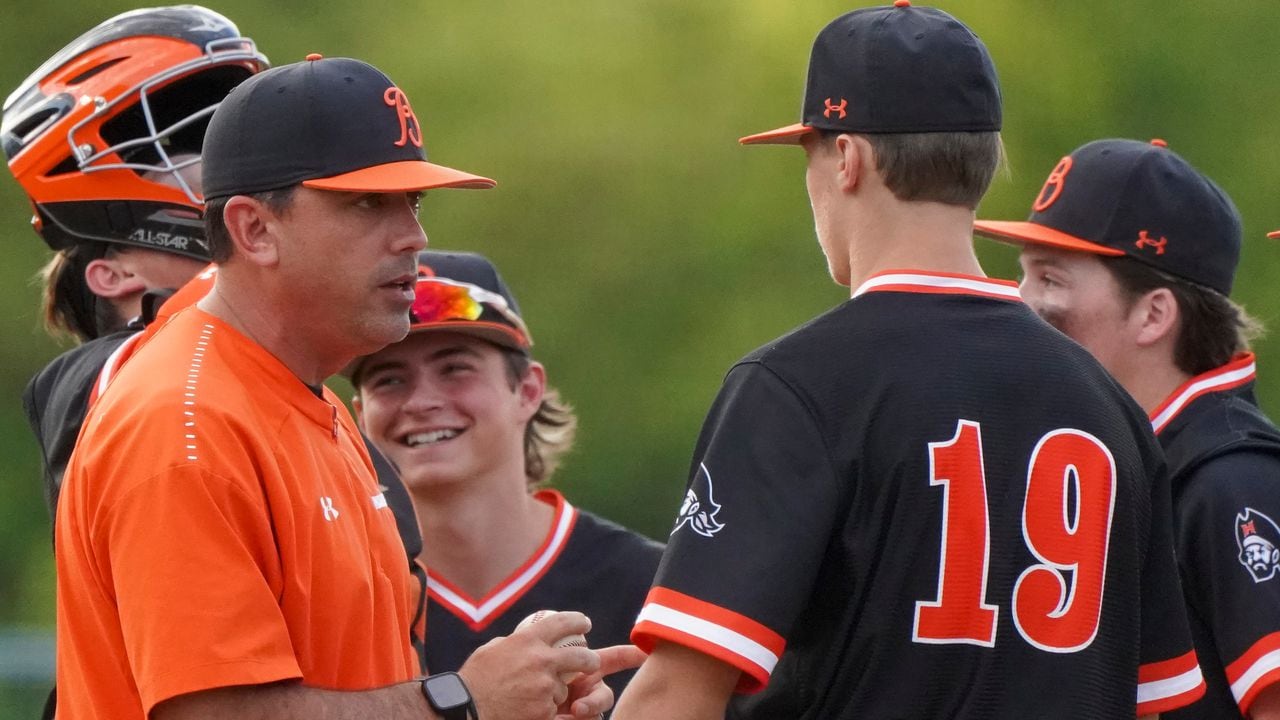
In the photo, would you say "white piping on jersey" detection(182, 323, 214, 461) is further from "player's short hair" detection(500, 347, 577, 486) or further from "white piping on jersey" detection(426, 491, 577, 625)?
"player's short hair" detection(500, 347, 577, 486)

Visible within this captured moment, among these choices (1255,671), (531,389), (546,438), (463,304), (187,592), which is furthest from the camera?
(546,438)

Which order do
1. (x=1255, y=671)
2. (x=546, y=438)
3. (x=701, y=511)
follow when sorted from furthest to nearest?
(x=546, y=438)
(x=1255, y=671)
(x=701, y=511)

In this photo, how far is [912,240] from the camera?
10.7 ft

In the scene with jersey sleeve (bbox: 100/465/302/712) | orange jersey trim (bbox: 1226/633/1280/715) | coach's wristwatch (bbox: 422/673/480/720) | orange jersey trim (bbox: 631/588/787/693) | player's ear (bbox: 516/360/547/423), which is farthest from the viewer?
player's ear (bbox: 516/360/547/423)

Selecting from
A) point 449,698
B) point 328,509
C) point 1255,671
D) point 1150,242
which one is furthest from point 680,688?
point 1150,242

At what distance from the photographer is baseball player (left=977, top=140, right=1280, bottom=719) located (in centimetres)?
399

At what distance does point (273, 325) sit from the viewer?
10.9 feet

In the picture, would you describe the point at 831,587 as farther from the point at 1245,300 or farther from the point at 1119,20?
the point at 1119,20

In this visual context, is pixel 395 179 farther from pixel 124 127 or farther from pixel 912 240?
pixel 124 127

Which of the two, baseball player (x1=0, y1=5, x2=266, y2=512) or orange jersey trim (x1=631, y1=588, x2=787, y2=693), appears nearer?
orange jersey trim (x1=631, y1=588, x2=787, y2=693)

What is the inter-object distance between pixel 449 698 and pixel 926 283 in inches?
45.4

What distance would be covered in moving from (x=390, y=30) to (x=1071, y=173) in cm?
1229

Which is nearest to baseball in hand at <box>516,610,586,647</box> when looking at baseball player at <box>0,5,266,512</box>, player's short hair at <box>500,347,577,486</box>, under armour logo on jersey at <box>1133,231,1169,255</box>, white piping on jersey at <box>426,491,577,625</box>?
baseball player at <box>0,5,266,512</box>

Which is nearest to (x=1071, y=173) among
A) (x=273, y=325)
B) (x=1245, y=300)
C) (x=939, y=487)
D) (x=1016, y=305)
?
(x=1016, y=305)
